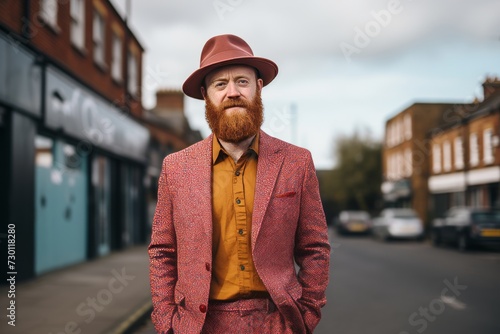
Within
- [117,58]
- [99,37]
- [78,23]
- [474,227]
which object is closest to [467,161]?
[474,227]

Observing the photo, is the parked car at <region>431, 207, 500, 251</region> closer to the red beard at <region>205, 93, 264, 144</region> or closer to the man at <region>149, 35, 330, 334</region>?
the man at <region>149, 35, 330, 334</region>

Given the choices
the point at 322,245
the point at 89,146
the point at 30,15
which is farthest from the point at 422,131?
the point at 322,245

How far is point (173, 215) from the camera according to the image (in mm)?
2381

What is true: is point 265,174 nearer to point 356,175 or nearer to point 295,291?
point 295,291

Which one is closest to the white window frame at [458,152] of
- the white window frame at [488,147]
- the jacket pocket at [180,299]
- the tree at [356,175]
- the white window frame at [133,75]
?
the white window frame at [488,147]

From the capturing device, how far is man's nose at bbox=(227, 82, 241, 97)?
91.0 inches

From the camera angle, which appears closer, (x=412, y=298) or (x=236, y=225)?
(x=236, y=225)

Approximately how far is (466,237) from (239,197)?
1844cm

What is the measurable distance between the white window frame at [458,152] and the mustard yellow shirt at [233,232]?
31352mm

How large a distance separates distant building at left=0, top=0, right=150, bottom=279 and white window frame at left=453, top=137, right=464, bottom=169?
19.7m

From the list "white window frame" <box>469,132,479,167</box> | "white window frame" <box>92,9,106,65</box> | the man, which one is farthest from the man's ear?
"white window frame" <box>469,132,479,167</box>

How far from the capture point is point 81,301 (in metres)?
7.92

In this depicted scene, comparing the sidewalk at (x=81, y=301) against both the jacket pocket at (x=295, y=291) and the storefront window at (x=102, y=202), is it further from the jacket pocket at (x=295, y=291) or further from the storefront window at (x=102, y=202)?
the jacket pocket at (x=295, y=291)

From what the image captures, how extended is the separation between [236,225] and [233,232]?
0.10ft
